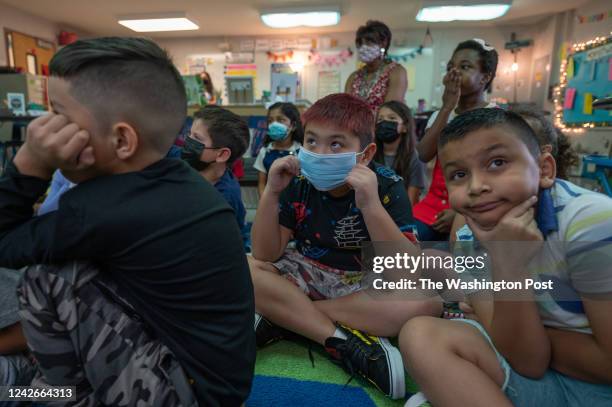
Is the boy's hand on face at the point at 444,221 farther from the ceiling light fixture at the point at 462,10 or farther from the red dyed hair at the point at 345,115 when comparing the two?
the ceiling light fixture at the point at 462,10

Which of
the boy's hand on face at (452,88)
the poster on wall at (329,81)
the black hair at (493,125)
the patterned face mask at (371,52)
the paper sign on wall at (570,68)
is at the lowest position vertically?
the black hair at (493,125)

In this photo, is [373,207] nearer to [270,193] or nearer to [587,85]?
[270,193]

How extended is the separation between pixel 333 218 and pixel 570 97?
4.02 metres

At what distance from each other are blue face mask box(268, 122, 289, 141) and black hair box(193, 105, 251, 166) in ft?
3.15

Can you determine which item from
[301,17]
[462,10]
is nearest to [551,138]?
[462,10]

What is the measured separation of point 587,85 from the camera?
3.74m

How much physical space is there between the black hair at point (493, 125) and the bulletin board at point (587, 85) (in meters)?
3.06

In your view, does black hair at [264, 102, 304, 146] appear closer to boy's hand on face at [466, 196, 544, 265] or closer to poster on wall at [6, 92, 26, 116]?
boy's hand on face at [466, 196, 544, 265]

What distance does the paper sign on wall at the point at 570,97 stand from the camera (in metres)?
3.98

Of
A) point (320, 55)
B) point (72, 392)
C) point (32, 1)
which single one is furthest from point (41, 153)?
point (320, 55)

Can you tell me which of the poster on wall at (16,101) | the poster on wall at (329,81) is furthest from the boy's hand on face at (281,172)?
the poster on wall at (329,81)

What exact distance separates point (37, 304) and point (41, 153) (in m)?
0.30

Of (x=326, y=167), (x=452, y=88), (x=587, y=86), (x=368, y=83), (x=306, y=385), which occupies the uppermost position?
(x=587, y=86)

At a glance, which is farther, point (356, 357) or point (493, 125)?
point (356, 357)
